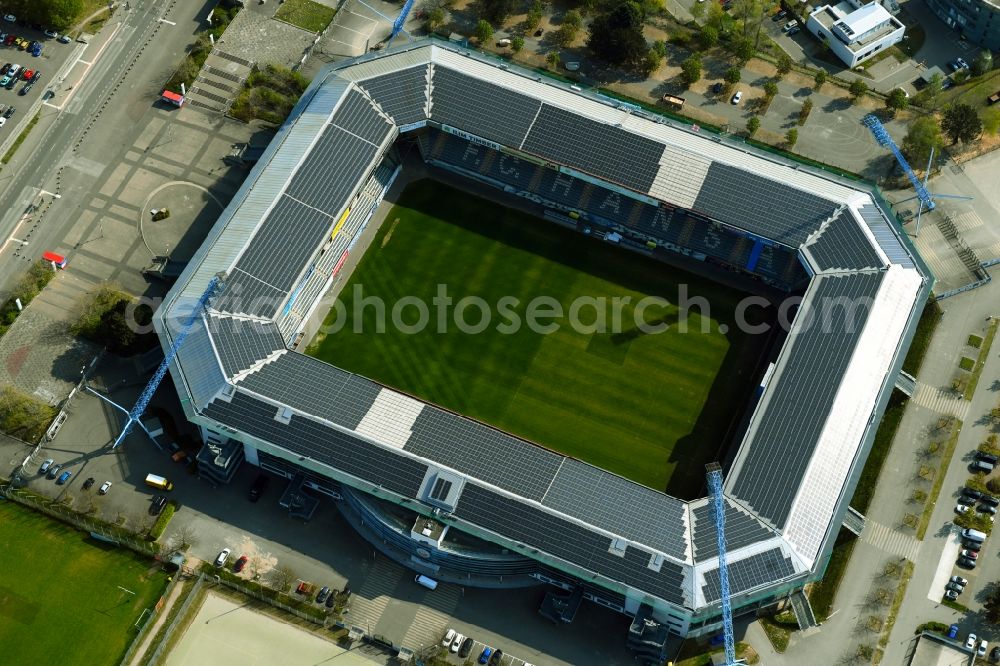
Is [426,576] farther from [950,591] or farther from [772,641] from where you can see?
[950,591]

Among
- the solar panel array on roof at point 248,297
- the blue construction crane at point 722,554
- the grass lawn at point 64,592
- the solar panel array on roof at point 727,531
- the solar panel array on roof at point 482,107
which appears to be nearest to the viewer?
the blue construction crane at point 722,554

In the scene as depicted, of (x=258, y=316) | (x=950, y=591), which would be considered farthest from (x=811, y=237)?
(x=258, y=316)

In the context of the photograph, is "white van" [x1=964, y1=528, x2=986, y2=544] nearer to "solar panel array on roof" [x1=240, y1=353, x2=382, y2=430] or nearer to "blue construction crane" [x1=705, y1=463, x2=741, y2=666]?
"blue construction crane" [x1=705, y1=463, x2=741, y2=666]

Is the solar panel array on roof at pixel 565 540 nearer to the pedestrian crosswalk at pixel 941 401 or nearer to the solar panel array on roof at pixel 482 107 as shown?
the pedestrian crosswalk at pixel 941 401

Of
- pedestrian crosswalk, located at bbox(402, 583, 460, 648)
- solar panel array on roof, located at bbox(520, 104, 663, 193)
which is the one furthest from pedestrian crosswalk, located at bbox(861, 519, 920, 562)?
solar panel array on roof, located at bbox(520, 104, 663, 193)

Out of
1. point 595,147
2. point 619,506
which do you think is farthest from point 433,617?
point 595,147

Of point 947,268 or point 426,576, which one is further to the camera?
point 947,268

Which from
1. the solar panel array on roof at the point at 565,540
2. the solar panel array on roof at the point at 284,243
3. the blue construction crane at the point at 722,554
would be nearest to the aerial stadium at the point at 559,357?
the solar panel array on roof at the point at 565,540
